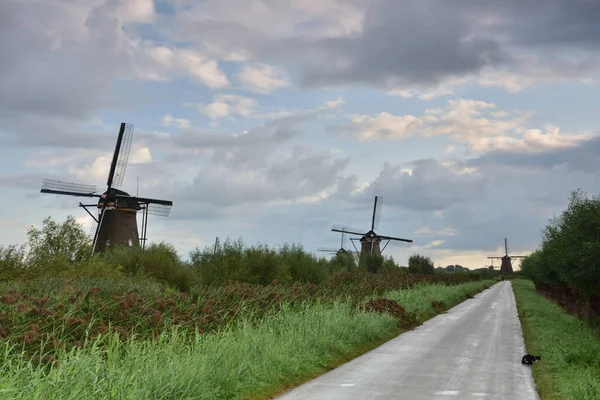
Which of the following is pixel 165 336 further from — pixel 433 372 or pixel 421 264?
pixel 421 264

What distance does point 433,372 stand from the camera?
602 inches

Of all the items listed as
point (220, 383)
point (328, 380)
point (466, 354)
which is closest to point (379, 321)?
point (466, 354)

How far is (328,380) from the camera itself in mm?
13938

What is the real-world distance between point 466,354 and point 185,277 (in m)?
25.7

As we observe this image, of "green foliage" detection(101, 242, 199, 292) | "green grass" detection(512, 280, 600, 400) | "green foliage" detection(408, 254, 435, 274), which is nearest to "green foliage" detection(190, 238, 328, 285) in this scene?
"green foliage" detection(101, 242, 199, 292)

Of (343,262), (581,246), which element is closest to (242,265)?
(581,246)

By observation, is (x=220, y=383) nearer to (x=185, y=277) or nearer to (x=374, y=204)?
(x=185, y=277)

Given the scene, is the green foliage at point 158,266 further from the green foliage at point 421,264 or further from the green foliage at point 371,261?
the green foliage at point 421,264

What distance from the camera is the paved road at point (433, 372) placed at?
1260cm

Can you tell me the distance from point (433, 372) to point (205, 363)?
600 centimetres

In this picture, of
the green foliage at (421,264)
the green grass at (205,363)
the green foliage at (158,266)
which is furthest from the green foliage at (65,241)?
the green foliage at (421,264)

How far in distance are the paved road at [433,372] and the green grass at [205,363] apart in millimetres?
662

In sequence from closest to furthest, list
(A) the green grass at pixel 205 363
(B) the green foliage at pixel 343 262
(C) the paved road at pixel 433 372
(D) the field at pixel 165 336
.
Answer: (A) the green grass at pixel 205 363
(D) the field at pixel 165 336
(C) the paved road at pixel 433 372
(B) the green foliage at pixel 343 262

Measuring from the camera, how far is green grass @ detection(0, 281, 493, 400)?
9.34 meters
